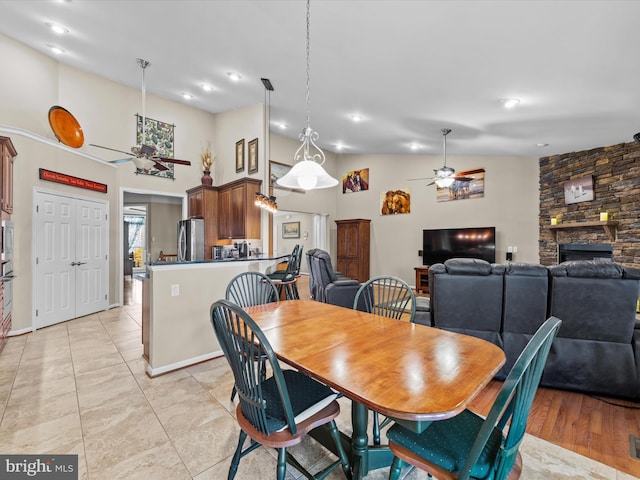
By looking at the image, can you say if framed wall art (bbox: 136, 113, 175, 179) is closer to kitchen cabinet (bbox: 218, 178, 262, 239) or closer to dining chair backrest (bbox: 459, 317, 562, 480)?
kitchen cabinet (bbox: 218, 178, 262, 239)

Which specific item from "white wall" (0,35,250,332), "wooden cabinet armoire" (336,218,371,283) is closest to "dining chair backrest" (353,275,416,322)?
"white wall" (0,35,250,332)

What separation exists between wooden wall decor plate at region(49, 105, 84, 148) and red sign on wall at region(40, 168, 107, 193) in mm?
587

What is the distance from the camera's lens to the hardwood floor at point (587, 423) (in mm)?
1770

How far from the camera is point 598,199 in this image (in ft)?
16.3

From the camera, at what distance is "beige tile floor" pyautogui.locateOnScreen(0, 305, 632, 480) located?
1655 millimetres

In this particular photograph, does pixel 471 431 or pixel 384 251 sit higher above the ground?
pixel 384 251

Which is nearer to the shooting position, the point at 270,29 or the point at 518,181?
the point at 270,29

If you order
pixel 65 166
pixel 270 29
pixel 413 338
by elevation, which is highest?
pixel 270 29

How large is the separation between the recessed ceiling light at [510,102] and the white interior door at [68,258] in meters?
6.37

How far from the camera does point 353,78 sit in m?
3.66

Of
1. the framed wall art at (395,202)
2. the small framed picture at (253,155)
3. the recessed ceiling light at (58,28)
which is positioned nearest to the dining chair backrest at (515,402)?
the small framed picture at (253,155)

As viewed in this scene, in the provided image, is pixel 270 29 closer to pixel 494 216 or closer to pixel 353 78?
pixel 353 78

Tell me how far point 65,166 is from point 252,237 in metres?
3.08

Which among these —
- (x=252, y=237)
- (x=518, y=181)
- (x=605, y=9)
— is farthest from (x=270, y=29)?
(x=518, y=181)
